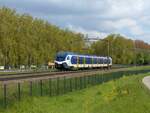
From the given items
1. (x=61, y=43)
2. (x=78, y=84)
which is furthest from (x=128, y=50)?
(x=78, y=84)

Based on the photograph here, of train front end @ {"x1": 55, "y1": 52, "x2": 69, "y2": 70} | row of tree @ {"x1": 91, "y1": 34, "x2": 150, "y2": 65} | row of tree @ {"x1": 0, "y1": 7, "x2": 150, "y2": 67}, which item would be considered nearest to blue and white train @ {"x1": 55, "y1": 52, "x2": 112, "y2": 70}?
train front end @ {"x1": 55, "y1": 52, "x2": 69, "y2": 70}

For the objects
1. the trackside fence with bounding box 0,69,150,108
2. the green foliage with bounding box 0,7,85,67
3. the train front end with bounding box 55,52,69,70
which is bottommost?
the trackside fence with bounding box 0,69,150,108

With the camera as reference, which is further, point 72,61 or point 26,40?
point 26,40

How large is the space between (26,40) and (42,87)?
61334mm

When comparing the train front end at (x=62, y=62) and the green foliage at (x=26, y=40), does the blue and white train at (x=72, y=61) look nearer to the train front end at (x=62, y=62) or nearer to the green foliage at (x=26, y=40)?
the train front end at (x=62, y=62)

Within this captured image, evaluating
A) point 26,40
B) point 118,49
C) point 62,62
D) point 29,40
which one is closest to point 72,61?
point 62,62

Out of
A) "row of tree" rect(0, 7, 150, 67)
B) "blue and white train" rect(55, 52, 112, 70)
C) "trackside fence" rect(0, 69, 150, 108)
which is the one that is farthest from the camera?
"row of tree" rect(0, 7, 150, 67)

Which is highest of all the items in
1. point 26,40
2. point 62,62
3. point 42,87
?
point 26,40

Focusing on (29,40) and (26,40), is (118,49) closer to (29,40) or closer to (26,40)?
(29,40)

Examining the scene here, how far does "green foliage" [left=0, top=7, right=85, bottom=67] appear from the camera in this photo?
8644 cm

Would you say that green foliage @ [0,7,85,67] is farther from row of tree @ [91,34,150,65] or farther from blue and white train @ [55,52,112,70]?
row of tree @ [91,34,150,65]

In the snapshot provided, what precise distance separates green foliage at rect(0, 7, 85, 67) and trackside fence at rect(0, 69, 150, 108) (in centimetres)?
3754

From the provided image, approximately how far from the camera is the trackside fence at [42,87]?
26.5 meters

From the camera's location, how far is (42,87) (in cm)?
3312
